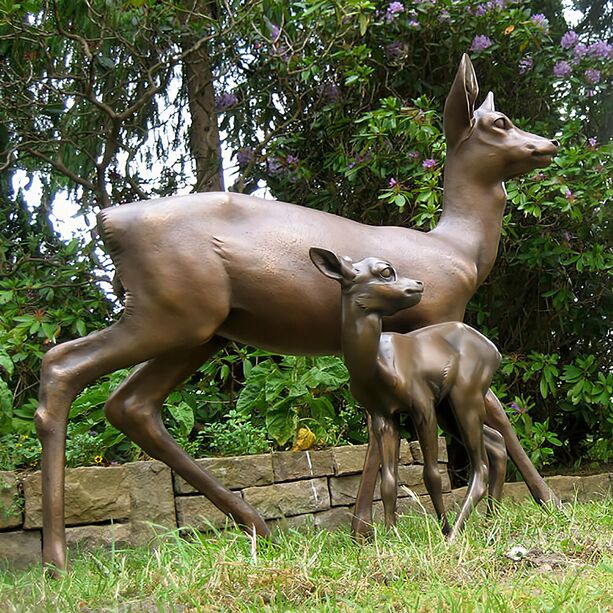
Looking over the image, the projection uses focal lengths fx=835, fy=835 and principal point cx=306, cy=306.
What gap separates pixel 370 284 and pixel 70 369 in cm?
124

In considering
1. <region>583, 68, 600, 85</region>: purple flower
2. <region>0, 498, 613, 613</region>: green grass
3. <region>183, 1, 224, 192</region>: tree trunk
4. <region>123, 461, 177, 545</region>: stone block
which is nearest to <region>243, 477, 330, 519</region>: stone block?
<region>123, 461, 177, 545</region>: stone block

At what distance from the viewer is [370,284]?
317 cm

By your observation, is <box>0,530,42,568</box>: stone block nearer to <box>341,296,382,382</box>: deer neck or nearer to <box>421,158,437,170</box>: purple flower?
<box>341,296,382,382</box>: deer neck

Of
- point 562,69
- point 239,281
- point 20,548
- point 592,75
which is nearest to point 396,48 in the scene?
point 562,69

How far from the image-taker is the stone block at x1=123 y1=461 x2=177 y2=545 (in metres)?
4.57

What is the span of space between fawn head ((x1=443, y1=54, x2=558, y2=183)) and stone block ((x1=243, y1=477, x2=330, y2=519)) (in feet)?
7.29

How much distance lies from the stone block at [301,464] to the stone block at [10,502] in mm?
1494

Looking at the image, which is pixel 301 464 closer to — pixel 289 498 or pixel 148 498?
pixel 289 498

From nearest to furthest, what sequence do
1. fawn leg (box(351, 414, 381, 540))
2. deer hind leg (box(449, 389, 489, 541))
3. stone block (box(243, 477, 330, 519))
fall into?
deer hind leg (box(449, 389, 489, 541)) < fawn leg (box(351, 414, 381, 540)) < stone block (box(243, 477, 330, 519))

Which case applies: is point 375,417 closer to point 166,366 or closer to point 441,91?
point 166,366

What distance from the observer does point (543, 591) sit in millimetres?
2492

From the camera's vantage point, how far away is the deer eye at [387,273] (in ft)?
10.5

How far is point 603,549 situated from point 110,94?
18.2 ft

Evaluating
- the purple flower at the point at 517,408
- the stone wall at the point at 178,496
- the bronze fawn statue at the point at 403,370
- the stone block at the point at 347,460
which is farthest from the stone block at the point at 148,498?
the purple flower at the point at 517,408
